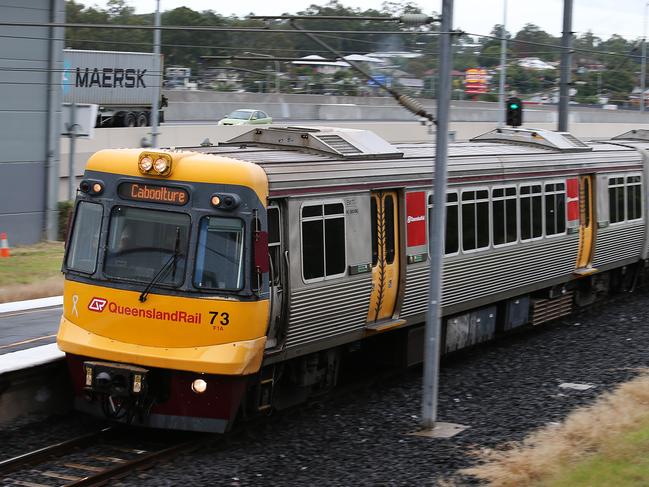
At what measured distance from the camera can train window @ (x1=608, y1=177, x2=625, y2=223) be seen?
19422 mm

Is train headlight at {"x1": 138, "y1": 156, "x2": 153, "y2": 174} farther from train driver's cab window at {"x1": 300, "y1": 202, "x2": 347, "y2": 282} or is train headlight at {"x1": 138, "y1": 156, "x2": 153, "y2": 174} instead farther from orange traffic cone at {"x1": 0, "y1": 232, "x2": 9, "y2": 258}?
orange traffic cone at {"x1": 0, "y1": 232, "x2": 9, "y2": 258}

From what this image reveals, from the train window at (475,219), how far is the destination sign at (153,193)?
5059 millimetres

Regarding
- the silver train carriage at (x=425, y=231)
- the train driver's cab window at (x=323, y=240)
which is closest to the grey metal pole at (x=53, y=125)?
the silver train carriage at (x=425, y=231)

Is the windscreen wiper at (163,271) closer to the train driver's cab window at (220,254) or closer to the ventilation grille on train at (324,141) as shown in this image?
the train driver's cab window at (220,254)

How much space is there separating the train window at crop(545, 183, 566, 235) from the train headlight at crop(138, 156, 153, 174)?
7.92m

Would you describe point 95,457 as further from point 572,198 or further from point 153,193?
point 572,198

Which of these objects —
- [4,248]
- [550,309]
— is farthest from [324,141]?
[4,248]

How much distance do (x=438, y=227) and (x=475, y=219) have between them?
3.61 m

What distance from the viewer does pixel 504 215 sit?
15.7m

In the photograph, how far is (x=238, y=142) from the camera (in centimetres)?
1380

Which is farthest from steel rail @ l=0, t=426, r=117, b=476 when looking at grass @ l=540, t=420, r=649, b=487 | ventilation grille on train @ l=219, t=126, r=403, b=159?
grass @ l=540, t=420, r=649, b=487

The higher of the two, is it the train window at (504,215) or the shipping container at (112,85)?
the shipping container at (112,85)

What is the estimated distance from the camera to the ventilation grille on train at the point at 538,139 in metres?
18.4

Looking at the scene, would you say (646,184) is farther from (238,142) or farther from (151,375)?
(151,375)
